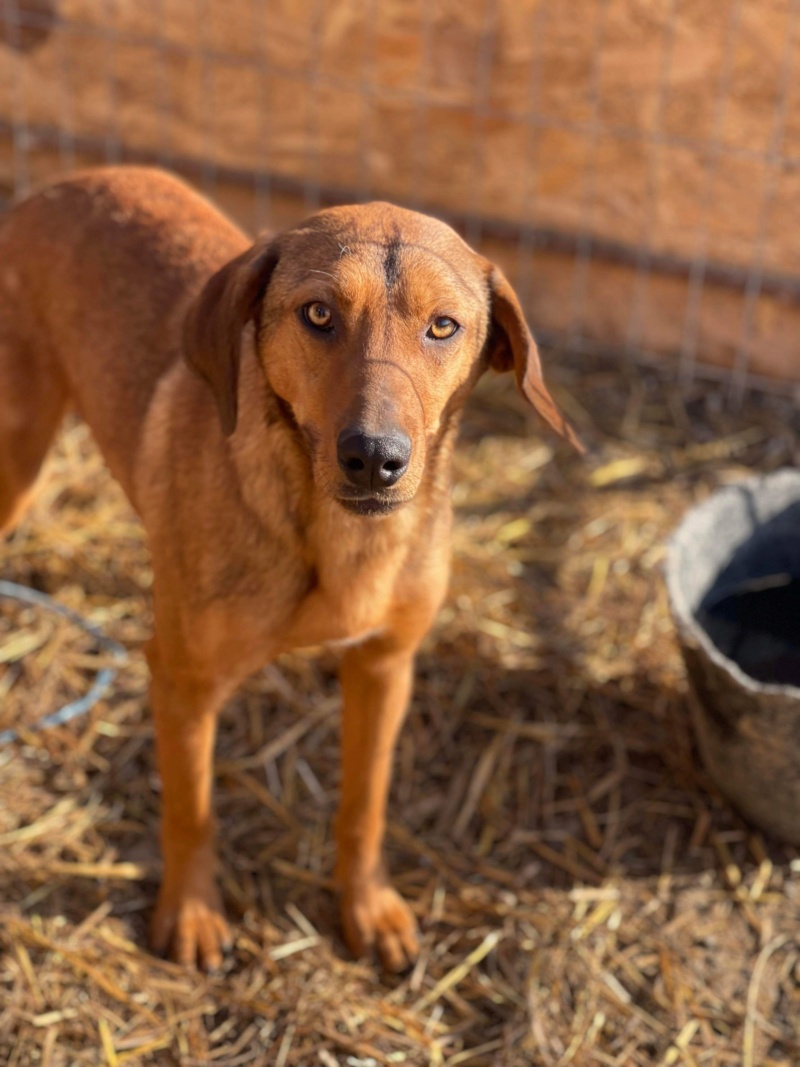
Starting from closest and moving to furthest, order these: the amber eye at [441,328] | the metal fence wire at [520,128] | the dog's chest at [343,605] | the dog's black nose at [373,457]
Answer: the dog's black nose at [373,457] < the amber eye at [441,328] < the dog's chest at [343,605] < the metal fence wire at [520,128]

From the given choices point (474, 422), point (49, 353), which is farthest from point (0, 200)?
point (49, 353)

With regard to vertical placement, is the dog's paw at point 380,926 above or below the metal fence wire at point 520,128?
below

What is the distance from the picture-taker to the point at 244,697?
14.5 ft

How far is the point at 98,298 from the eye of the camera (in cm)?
353

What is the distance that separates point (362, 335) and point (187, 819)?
152 centimetres

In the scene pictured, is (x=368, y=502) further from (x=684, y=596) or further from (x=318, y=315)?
(x=684, y=596)

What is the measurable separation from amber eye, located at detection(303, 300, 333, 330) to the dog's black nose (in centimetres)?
30

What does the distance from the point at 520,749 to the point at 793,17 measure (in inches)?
127

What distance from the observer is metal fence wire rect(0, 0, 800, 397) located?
550 centimetres

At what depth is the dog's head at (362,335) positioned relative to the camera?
8.60 ft

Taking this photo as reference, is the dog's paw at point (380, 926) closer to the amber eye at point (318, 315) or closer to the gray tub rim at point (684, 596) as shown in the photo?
the gray tub rim at point (684, 596)

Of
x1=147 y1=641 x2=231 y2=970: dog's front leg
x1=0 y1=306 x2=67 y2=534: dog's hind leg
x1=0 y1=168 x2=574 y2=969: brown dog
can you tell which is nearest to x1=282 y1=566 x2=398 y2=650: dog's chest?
x1=0 y1=168 x2=574 y2=969: brown dog

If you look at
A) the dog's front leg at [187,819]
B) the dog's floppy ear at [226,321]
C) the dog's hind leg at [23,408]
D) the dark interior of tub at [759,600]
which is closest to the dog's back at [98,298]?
the dog's hind leg at [23,408]

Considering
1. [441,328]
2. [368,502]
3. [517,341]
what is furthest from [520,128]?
[368,502]
